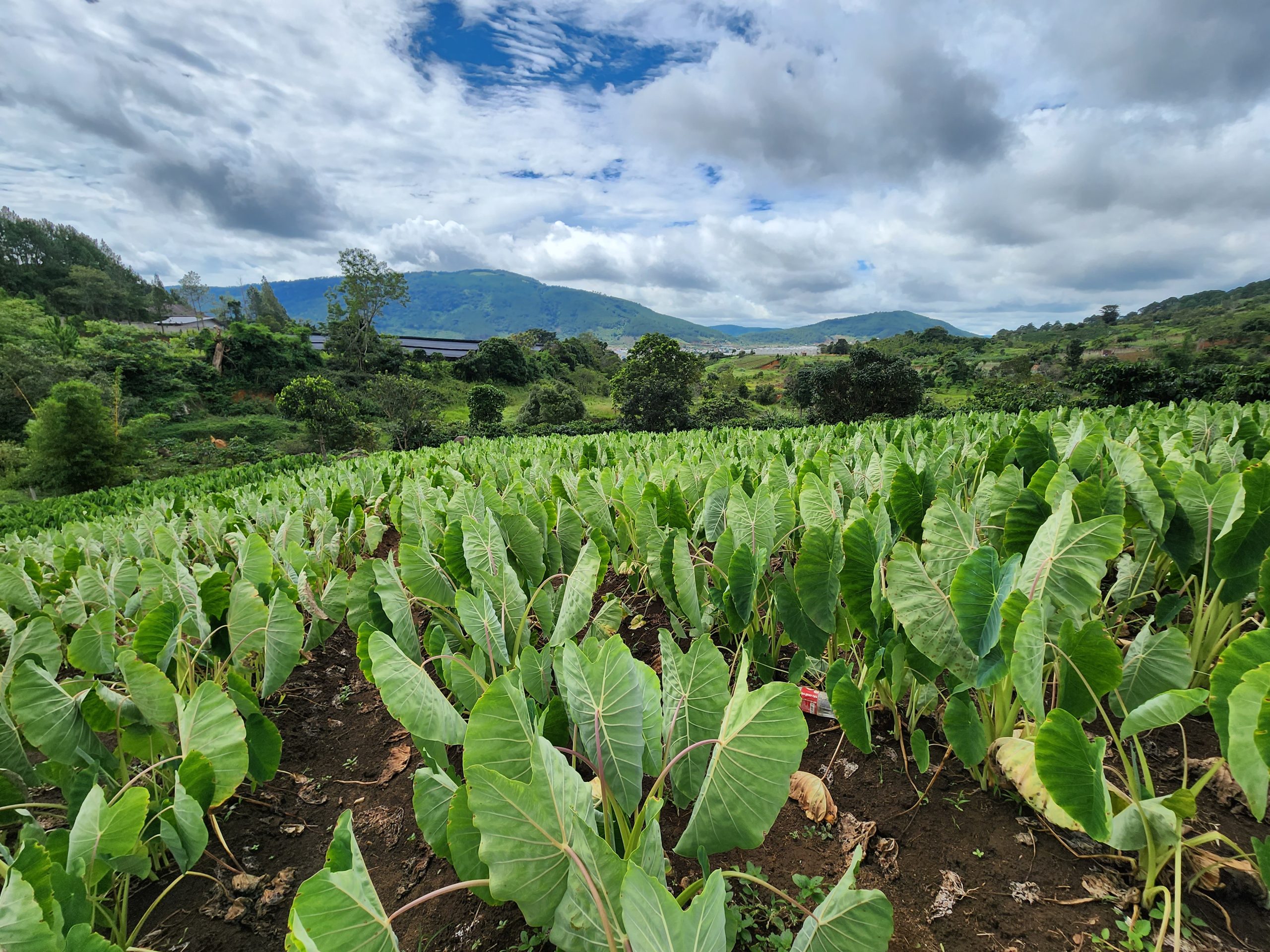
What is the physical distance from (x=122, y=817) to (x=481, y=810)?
670 millimetres

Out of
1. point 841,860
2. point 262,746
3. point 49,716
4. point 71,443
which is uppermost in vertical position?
point 49,716

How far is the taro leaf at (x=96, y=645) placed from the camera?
4.71ft

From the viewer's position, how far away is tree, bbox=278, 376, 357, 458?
27.9 m

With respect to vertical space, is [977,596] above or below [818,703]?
above

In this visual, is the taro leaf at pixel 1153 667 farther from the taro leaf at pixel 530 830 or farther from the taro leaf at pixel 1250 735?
the taro leaf at pixel 530 830

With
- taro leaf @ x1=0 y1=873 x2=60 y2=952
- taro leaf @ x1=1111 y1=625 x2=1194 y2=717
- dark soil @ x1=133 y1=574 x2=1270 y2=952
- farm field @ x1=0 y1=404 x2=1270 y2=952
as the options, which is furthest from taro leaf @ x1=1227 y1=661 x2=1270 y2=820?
taro leaf @ x1=0 y1=873 x2=60 y2=952

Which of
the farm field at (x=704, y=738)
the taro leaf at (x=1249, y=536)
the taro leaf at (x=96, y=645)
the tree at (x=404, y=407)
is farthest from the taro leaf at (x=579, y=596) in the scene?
the tree at (x=404, y=407)

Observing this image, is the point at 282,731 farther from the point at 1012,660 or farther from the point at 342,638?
the point at 1012,660

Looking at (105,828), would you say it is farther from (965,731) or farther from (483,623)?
(965,731)

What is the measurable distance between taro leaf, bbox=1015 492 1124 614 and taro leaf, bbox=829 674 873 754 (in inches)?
14.9

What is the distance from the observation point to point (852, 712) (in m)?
1.15

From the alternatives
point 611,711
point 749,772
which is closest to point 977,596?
point 749,772

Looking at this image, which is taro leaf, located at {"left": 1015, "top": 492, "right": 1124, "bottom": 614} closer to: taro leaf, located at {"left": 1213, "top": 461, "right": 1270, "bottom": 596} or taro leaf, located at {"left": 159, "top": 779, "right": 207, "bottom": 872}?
taro leaf, located at {"left": 1213, "top": 461, "right": 1270, "bottom": 596}

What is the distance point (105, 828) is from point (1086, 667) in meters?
1.68
